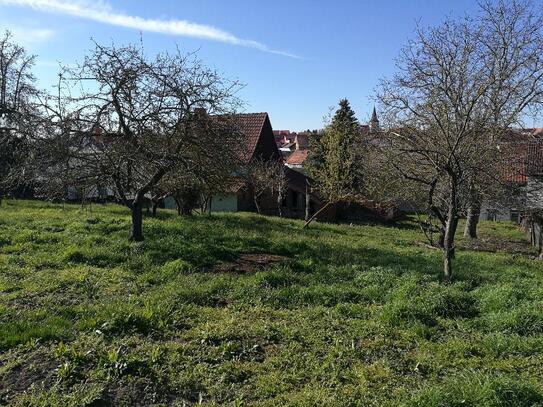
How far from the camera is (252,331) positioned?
5.75 metres

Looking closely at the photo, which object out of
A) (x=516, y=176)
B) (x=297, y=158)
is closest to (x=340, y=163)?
(x=516, y=176)

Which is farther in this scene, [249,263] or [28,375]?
[249,263]

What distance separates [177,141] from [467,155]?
6401 mm

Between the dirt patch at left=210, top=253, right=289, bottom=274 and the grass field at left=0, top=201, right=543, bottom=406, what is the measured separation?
8cm

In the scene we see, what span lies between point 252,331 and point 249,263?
13.7ft

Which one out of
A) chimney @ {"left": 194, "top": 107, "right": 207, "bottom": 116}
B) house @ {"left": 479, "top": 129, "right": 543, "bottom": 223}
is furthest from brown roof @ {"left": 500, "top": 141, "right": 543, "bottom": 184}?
chimney @ {"left": 194, "top": 107, "right": 207, "bottom": 116}

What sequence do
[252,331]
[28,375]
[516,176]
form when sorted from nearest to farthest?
[28,375] < [252,331] < [516,176]

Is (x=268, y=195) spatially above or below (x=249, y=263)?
above

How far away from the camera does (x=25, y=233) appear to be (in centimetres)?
1120

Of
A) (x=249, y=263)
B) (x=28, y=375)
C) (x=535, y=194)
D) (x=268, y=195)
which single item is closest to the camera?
(x=28, y=375)

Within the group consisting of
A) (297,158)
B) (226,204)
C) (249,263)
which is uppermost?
(297,158)

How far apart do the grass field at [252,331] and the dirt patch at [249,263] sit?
0.08m

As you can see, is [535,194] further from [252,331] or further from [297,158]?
[297,158]

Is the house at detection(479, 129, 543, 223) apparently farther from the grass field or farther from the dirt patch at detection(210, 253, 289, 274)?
the dirt patch at detection(210, 253, 289, 274)
